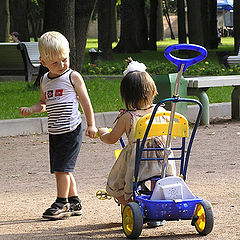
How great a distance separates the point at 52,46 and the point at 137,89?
795mm

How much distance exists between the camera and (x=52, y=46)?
202 inches

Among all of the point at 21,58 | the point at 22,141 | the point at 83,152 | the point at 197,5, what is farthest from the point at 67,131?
the point at 197,5

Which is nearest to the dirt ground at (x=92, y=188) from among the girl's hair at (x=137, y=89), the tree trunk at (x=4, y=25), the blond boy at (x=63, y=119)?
the blond boy at (x=63, y=119)

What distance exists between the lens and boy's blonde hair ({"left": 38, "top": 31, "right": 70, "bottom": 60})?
16.8 feet

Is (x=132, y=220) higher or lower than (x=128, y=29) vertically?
higher

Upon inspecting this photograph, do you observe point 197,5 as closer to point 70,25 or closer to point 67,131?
point 70,25

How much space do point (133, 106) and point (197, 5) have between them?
2328 centimetres

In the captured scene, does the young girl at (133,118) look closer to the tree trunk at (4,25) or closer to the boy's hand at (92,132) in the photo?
the boy's hand at (92,132)

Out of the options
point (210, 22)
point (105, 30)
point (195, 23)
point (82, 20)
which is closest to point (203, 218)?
point (82, 20)

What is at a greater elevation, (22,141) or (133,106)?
(133,106)

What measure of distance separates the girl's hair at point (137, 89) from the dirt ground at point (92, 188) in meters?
0.86

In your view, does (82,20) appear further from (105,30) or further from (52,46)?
(105,30)

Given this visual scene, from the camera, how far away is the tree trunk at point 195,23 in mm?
27141

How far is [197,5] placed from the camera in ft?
90.2
